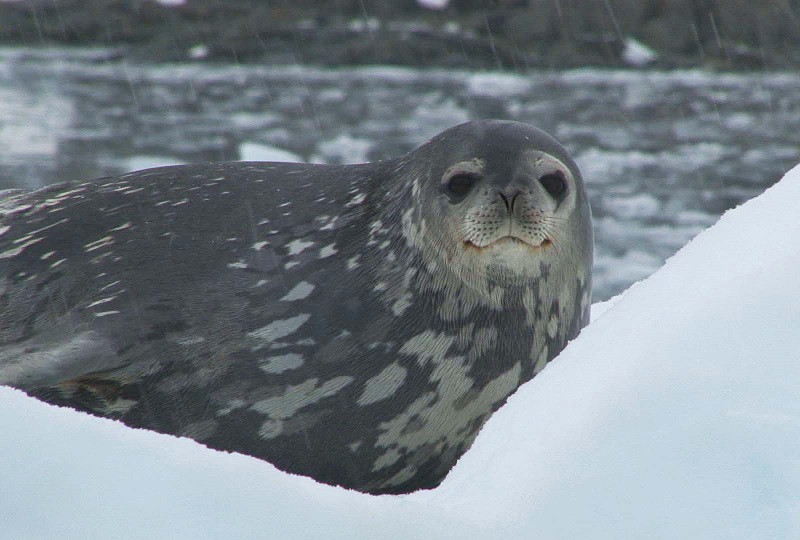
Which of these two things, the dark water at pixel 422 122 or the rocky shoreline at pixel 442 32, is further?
the rocky shoreline at pixel 442 32

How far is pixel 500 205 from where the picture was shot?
2.14m

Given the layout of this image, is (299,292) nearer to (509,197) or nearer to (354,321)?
(354,321)

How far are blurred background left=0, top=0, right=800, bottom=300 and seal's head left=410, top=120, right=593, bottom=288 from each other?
9.11ft

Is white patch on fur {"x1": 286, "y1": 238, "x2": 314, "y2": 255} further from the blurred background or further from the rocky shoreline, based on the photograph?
the rocky shoreline

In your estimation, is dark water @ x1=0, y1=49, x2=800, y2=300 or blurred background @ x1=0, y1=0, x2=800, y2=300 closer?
dark water @ x1=0, y1=49, x2=800, y2=300

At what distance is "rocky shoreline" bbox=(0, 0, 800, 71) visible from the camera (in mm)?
15391

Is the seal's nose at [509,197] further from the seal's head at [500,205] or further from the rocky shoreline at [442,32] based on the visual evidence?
the rocky shoreline at [442,32]

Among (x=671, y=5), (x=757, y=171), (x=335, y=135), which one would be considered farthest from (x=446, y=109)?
(x=671, y=5)

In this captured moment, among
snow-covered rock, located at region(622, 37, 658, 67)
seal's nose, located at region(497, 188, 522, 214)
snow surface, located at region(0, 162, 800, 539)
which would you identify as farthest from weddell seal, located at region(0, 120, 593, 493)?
snow-covered rock, located at region(622, 37, 658, 67)

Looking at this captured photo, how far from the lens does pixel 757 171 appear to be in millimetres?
8508

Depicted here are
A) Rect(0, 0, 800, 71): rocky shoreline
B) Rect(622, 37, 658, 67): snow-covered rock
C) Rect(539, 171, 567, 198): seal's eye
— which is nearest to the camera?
Rect(539, 171, 567, 198): seal's eye

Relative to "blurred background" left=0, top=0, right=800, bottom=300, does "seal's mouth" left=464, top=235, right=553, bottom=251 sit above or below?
above

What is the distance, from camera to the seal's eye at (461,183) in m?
2.24

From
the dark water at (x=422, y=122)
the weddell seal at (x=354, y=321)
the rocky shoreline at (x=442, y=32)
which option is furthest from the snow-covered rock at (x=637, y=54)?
the weddell seal at (x=354, y=321)
